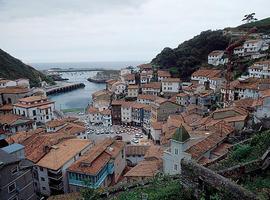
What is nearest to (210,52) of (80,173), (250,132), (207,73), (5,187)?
(207,73)

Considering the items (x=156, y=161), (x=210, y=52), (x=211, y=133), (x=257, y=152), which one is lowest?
(x=156, y=161)

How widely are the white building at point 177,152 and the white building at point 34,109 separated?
35138 millimetres

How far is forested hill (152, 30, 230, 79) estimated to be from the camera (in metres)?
74.6

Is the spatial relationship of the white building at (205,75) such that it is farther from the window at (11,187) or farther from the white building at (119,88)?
the window at (11,187)

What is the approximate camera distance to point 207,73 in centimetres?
6262

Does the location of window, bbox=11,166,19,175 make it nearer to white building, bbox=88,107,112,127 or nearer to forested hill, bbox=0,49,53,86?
white building, bbox=88,107,112,127

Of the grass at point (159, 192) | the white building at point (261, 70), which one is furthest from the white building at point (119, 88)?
the grass at point (159, 192)

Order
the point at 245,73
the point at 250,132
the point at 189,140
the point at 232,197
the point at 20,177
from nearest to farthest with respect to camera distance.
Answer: the point at 232,197 → the point at 20,177 → the point at 189,140 → the point at 250,132 → the point at 245,73

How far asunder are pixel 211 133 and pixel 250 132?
12.1 ft

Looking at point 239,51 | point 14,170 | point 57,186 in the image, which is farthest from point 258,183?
point 239,51

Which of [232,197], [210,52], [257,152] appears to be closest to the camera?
[232,197]

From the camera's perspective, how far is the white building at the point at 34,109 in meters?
48.8

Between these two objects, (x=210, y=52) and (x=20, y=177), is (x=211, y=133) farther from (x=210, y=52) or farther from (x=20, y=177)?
(x=210, y=52)

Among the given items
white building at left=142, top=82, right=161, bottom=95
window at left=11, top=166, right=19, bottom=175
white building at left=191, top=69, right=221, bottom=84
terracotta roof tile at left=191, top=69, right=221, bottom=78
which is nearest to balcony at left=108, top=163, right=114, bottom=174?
window at left=11, top=166, right=19, bottom=175
